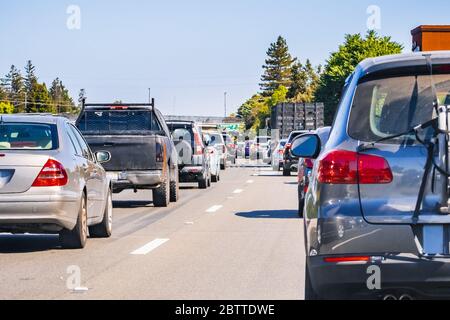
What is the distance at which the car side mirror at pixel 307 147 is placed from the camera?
7547 millimetres

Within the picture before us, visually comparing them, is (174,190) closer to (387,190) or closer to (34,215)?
(34,215)

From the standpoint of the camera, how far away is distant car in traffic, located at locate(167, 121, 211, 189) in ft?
91.1

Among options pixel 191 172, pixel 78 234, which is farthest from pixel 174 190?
pixel 78 234

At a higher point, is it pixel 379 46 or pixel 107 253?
pixel 379 46

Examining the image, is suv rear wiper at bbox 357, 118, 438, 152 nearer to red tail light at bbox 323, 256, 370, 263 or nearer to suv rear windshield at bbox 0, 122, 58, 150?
red tail light at bbox 323, 256, 370, 263

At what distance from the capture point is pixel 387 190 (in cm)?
601

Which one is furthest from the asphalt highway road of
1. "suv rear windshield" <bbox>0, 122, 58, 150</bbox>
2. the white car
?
the white car

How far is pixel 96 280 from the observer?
9.78 metres

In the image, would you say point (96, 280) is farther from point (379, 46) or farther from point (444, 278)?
point (379, 46)

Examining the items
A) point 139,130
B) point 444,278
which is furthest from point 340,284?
point 139,130

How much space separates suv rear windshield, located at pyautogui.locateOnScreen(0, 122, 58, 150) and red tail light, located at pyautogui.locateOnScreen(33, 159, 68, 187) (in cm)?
36

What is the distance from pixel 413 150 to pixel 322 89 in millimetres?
113379

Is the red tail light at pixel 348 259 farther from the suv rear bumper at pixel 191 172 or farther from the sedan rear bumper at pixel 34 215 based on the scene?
the suv rear bumper at pixel 191 172

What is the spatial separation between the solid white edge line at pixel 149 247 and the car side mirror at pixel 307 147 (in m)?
4.93
